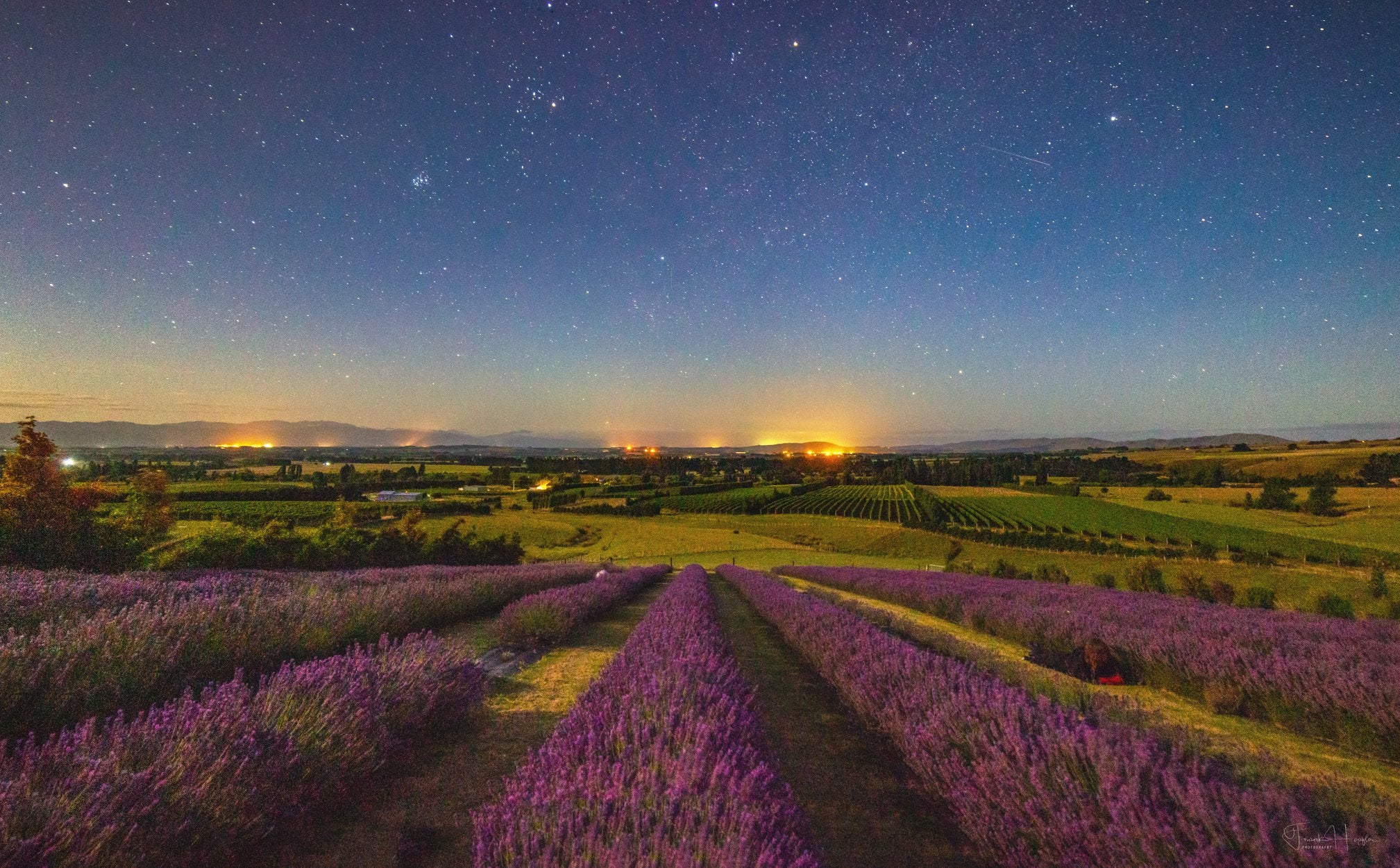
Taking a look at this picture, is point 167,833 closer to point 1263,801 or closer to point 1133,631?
point 1263,801

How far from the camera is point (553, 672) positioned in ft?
19.5

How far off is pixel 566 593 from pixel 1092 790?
8.35 metres

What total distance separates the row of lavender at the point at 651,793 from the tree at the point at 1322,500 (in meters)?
77.0

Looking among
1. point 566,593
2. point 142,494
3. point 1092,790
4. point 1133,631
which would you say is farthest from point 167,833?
point 142,494

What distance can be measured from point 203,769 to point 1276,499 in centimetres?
8499

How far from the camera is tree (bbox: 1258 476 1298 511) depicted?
57125mm

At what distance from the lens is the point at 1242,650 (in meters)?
5.77

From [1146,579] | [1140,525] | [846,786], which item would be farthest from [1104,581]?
[1140,525]

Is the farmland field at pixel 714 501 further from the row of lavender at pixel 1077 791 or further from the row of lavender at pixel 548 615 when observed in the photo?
the row of lavender at pixel 1077 791

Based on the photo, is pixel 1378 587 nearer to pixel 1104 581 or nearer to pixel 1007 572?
pixel 1104 581

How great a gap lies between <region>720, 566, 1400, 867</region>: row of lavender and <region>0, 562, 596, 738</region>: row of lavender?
5.24 m

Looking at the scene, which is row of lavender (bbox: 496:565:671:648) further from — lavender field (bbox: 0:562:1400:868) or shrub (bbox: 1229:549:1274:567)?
shrub (bbox: 1229:549:1274:567)

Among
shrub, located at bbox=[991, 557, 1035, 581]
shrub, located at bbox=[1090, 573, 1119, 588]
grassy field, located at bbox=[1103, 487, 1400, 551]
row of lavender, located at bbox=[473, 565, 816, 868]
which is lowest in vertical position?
grassy field, located at bbox=[1103, 487, 1400, 551]

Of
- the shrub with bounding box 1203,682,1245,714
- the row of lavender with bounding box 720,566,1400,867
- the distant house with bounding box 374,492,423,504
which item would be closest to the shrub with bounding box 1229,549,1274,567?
the shrub with bounding box 1203,682,1245,714
